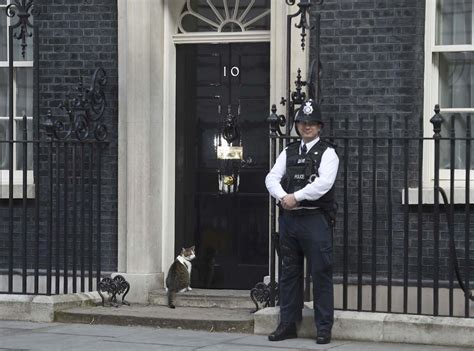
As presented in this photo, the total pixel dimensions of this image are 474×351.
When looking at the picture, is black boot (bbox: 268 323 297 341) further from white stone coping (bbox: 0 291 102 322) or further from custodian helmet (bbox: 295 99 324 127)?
white stone coping (bbox: 0 291 102 322)

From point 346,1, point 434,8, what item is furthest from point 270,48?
point 434,8

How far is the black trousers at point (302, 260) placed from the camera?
Result: 8.70 m

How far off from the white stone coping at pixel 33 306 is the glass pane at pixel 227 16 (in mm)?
3004

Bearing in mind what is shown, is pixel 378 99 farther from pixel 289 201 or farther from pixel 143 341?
pixel 143 341

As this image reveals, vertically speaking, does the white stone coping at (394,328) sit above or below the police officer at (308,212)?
below

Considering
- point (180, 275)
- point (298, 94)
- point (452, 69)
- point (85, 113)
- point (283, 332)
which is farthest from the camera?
point (85, 113)

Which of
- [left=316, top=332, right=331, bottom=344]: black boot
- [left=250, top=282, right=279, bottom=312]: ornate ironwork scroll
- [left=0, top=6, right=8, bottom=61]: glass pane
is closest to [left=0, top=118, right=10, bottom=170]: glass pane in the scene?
[left=0, top=6, right=8, bottom=61]: glass pane

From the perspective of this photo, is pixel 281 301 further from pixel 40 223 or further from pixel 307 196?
pixel 40 223

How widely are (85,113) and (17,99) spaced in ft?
3.88

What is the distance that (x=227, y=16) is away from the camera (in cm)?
1120

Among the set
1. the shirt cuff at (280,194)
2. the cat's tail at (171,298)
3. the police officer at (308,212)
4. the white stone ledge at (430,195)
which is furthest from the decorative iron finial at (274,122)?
the cat's tail at (171,298)

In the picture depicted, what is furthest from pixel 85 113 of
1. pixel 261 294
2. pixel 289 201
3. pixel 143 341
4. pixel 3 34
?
pixel 289 201

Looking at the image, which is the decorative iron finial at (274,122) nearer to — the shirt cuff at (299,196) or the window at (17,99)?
the shirt cuff at (299,196)

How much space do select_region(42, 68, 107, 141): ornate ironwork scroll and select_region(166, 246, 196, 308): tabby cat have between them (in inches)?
54.4
